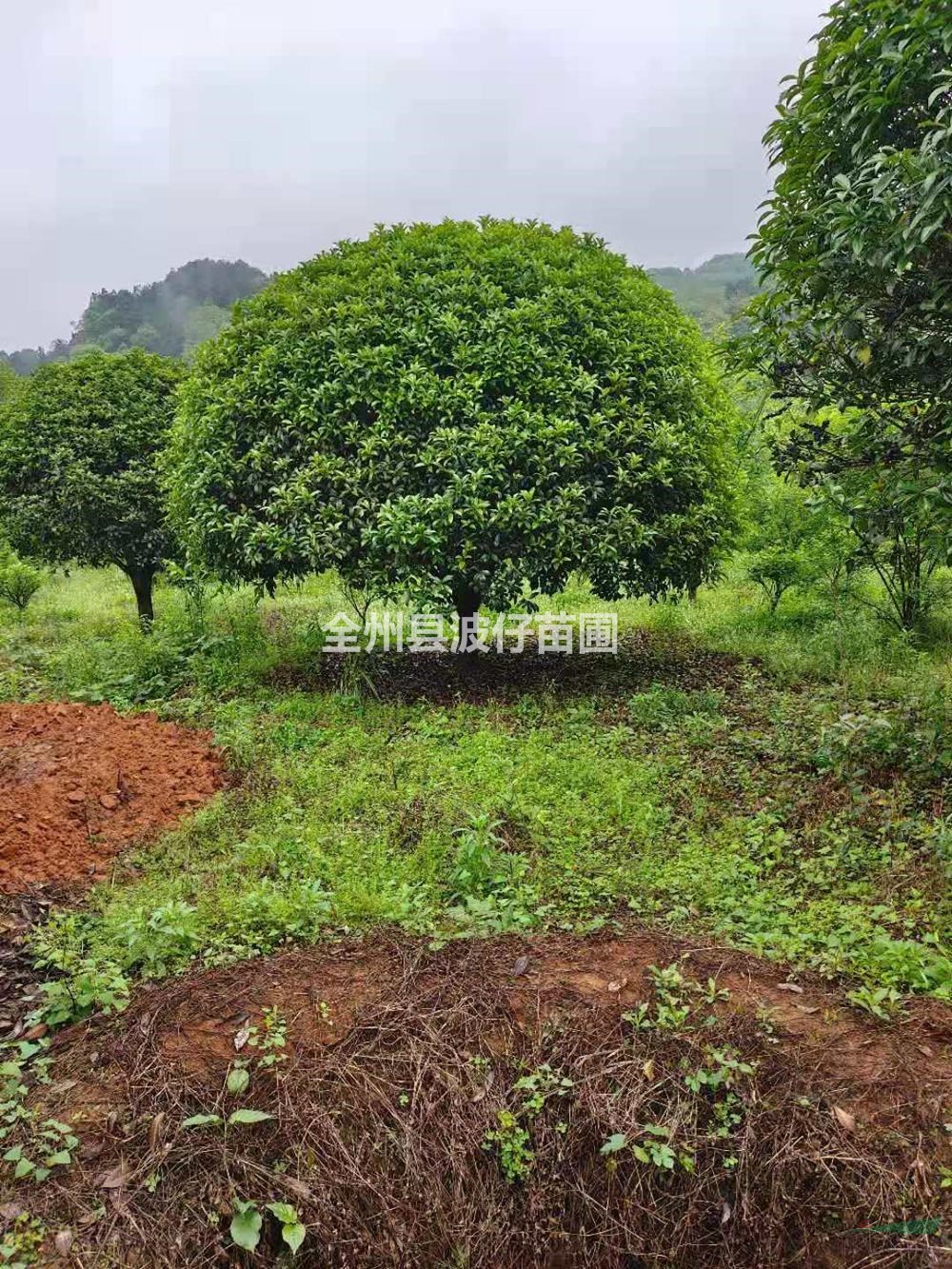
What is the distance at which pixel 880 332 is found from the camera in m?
3.55

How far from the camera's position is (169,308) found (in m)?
26.9

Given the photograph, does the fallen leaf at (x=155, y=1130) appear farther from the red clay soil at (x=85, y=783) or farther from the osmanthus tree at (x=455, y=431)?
the osmanthus tree at (x=455, y=431)

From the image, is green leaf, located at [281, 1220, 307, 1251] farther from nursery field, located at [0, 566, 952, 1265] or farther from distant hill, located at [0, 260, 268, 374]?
distant hill, located at [0, 260, 268, 374]

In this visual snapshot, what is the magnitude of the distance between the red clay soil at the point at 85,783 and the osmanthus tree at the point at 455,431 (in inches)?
63.2

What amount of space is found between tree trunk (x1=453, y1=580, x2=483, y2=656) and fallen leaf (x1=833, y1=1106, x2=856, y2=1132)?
483 centimetres

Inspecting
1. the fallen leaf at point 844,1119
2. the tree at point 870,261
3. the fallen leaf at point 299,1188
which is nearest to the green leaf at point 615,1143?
the fallen leaf at point 844,1119

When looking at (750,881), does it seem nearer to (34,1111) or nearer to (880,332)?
(880,332)

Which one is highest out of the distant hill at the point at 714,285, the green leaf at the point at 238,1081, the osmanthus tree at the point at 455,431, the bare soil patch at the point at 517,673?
the distant hill at the point at 714,285

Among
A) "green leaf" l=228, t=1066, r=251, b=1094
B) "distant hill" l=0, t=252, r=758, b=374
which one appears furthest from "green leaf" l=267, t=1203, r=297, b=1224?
"distant hill" l=0, t=252, r=758, b=374

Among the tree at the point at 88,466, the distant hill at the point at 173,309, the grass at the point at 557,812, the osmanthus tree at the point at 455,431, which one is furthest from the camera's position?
the distant hill at the point at 173,309

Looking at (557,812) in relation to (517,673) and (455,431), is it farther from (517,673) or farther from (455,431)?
(517,673)

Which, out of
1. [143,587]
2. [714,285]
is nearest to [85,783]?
[143,587]

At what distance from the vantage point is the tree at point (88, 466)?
335 inches

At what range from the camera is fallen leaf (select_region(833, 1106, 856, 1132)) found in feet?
7.70
